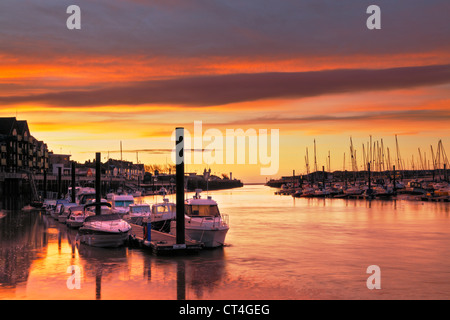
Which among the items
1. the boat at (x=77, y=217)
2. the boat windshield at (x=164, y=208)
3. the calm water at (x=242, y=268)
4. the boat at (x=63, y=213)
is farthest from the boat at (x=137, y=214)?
the boat at (x=63, y=213)

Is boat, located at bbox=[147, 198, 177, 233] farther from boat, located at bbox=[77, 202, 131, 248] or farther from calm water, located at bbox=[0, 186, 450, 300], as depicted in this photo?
boat, located at bbox=[77, 202, 131, 248]

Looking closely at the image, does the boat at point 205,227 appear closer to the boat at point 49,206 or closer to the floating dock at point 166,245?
the floating dock at point 166,245

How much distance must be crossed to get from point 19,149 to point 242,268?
12697cm

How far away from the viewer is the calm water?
2433cm

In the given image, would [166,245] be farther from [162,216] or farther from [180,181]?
[162,216]

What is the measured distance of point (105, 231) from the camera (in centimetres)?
3697

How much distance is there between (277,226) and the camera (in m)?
61.7

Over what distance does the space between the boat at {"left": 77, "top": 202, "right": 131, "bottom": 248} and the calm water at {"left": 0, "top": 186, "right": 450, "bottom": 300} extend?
0.81m

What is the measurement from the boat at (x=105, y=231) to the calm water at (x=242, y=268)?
31.8 inches

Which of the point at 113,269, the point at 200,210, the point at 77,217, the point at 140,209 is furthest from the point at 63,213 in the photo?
the point at 113,269

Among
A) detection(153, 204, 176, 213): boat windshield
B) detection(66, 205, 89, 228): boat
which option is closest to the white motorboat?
detection(153, 204, 176, 213): boat windshield

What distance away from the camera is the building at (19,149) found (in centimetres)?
12629
